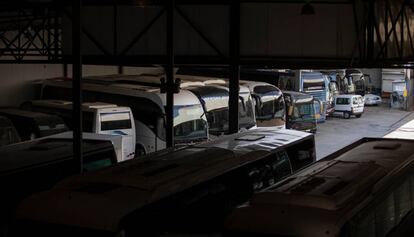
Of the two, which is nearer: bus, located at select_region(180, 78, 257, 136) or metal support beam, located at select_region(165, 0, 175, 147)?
metal support beam, located at select_region(165, 0, 175, 147)

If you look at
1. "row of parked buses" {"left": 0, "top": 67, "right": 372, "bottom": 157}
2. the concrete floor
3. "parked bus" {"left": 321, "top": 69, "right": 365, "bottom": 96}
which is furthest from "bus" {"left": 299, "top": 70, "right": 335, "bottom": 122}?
"row of parked buses" {"left": 0, "top": 67, "right": 372, "bottom": 157}

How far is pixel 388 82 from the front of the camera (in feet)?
128

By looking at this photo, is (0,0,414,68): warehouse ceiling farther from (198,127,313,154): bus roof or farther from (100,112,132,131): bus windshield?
(100,112,132,131): bus windshield

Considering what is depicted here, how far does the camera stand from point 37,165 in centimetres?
811

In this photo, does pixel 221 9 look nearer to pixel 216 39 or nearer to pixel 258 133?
pixel 216 39

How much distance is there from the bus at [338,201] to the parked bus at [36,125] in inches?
347

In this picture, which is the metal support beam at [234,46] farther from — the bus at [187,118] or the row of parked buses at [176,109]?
the row of parked buses at [176,109]

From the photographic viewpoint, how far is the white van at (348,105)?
3062 centimetres

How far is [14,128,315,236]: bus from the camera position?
522cm

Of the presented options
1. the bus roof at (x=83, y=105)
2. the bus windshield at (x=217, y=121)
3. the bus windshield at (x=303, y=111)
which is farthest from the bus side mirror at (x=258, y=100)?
the bus roof at (x=83, y=105)

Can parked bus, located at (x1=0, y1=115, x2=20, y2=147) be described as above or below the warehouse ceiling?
below

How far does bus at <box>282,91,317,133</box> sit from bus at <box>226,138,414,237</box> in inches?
564

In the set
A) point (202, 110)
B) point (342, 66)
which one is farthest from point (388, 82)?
point (342, 66)

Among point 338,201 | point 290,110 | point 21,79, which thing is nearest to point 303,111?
point 290,110
